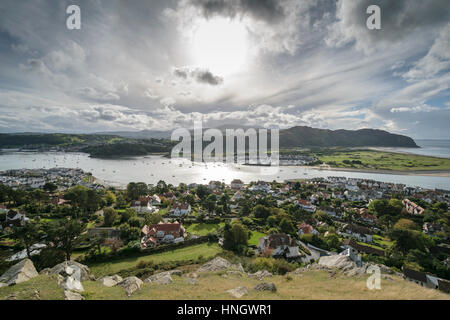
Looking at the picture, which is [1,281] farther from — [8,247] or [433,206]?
[433,206]

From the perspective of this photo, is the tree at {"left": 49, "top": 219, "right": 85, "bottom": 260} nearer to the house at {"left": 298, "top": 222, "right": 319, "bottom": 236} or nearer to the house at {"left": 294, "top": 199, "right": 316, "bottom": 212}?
the house at {"left": 298, "top": 222, "right": 319, "bottom": 236}

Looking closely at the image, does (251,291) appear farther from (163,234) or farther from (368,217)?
(368,217)

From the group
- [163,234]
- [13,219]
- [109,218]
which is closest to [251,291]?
[163,234]

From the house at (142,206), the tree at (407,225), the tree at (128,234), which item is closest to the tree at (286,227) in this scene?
the tree at (407,225)

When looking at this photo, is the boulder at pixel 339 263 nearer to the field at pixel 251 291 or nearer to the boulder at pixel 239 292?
the field at pixel 251 291

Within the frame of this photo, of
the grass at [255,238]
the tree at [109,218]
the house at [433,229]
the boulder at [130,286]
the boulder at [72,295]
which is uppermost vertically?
the boulder at [72,295]
